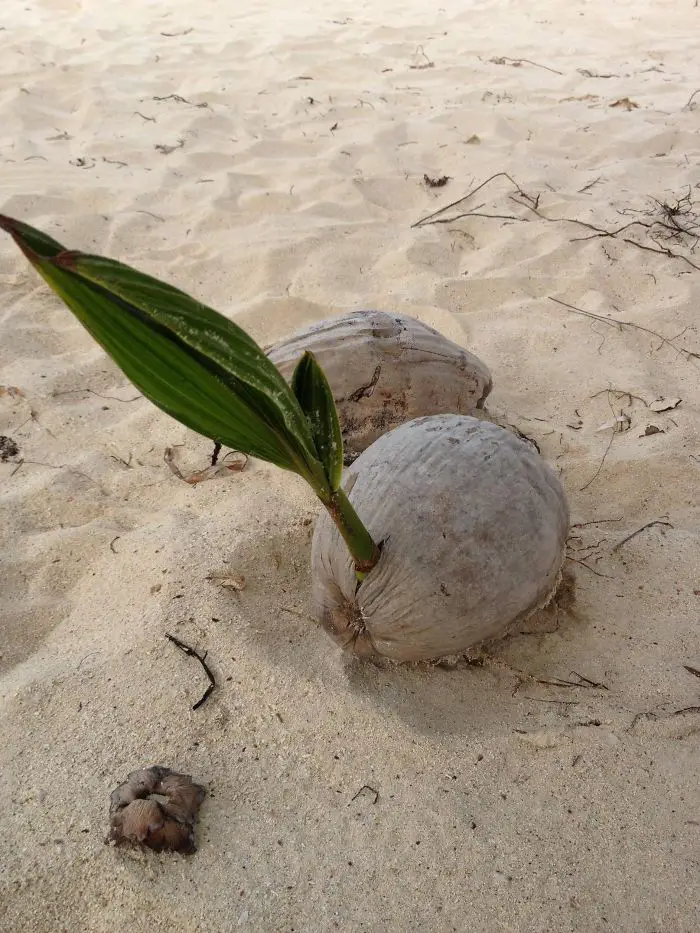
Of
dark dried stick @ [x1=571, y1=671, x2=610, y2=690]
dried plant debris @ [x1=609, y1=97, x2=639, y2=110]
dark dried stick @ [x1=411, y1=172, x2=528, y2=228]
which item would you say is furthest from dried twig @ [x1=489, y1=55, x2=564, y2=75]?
dark dried stick @ [x1=571, y1=671, x2=610, y2=690]

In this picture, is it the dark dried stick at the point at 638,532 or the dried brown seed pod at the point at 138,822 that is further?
the dark dried stick at the point at 638,532

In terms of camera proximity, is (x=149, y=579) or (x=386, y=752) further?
(x=149, y=579)

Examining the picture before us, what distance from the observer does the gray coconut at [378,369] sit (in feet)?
6.60

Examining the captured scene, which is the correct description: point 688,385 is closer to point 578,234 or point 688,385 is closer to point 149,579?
point 578,234

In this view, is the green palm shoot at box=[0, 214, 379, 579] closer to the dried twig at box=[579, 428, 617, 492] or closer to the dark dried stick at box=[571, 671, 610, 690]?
the dark dried stick at box=[571, 671, 610, 690]

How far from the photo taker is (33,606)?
5.48 feet

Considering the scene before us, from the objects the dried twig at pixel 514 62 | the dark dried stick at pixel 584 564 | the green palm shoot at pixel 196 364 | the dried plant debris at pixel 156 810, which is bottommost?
the dark dried stick at pixel 584 564

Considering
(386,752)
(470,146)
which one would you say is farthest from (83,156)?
(386,752)

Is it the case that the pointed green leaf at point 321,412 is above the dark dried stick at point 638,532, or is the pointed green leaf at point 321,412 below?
above

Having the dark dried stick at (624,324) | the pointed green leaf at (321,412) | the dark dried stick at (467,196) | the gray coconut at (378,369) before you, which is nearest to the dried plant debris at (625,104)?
the dark dried stick at (467,196)

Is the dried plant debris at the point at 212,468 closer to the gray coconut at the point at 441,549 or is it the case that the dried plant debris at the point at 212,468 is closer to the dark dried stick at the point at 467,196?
the gray coconut at the point at 441,549

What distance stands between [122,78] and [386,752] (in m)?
5.34

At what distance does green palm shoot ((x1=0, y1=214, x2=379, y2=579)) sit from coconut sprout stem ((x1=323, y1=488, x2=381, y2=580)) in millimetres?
58

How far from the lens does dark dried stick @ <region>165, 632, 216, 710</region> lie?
1.44 metres
